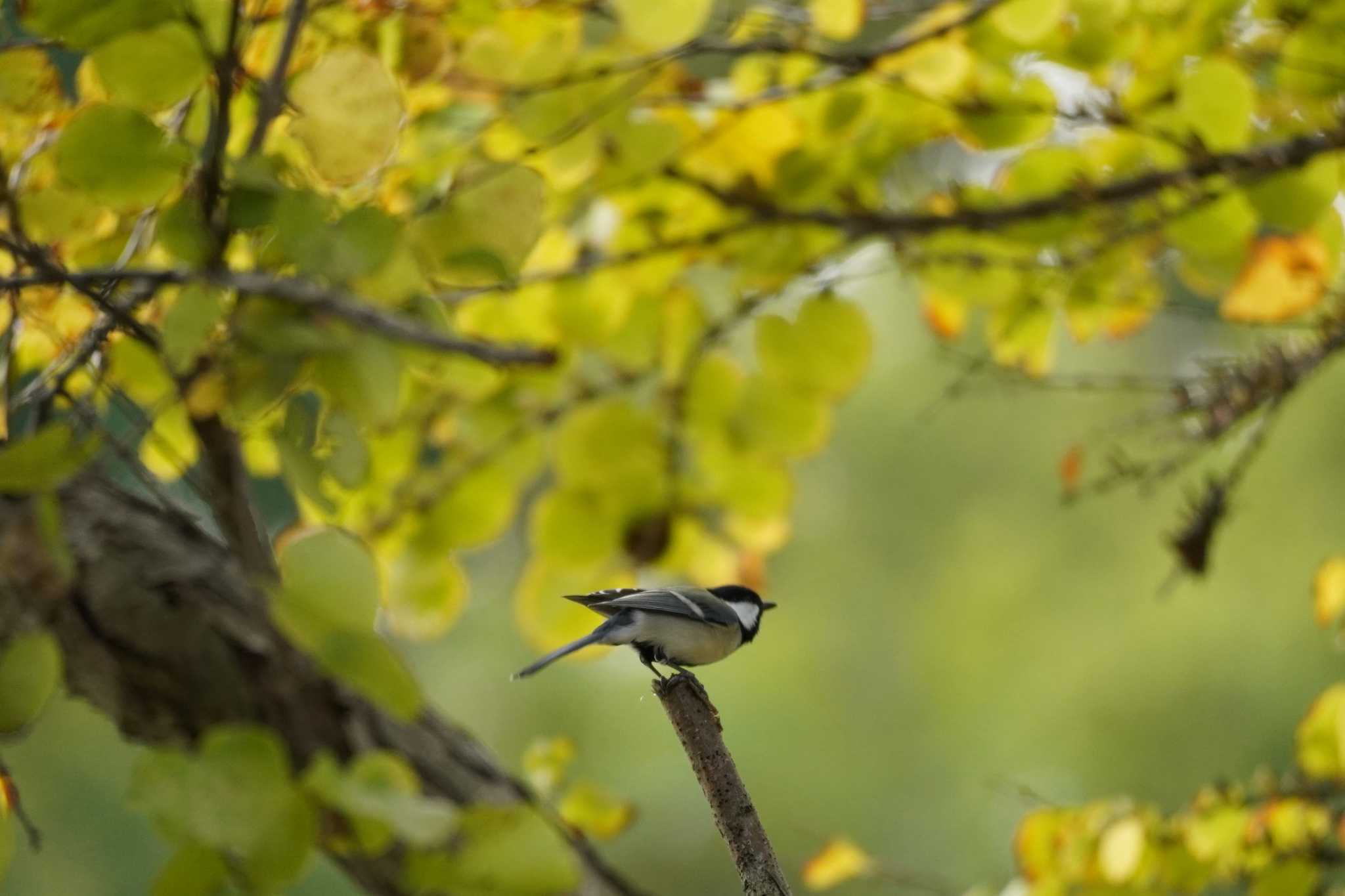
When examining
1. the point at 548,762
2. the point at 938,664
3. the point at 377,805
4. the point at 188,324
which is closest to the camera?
Result: the point at 377,805

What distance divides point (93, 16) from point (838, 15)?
2.44 ft

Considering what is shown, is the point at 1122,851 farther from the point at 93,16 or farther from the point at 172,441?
the point at 93,16

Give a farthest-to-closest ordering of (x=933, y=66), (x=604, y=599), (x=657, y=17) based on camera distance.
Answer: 1. (x=933, y=66)
2. (x=604, y=599)
3. (x=657, y=17)

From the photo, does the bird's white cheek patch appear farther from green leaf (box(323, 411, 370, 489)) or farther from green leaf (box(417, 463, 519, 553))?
green leaf (box(323, 411, 370, 489))

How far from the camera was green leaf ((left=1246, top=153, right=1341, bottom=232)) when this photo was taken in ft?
4.08

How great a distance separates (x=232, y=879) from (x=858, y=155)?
1.11m

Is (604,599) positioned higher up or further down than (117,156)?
further down

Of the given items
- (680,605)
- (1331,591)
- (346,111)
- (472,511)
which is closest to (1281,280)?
(1331,591)

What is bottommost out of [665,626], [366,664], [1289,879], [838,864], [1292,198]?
[838,864]

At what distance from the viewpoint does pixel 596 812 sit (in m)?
1.42

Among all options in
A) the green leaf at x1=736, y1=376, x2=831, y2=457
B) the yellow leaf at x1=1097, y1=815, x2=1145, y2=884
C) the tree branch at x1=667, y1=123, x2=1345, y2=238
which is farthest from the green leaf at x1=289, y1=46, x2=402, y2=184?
the yellow leaf at x1=1097, y1=815, x2=1145, y2=884

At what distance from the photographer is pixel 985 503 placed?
21.1ft

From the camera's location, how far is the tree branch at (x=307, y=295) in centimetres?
64

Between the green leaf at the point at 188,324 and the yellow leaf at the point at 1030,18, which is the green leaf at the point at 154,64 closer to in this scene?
the green leaf at the point at 188,324
